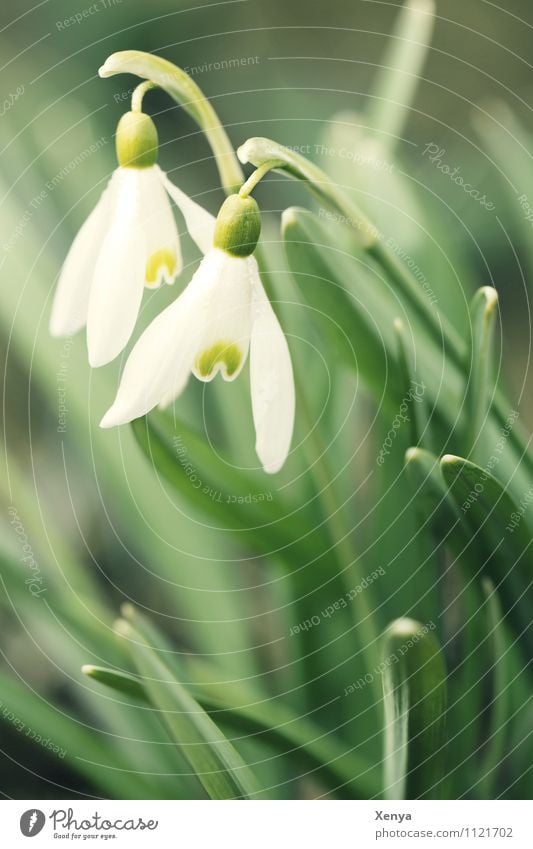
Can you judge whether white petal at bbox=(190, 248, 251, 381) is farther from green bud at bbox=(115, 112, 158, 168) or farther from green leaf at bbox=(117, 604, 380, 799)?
green leaf at bbox=(117, 604, 380, 799)

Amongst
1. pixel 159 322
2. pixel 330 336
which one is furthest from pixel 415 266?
pixel 159 322

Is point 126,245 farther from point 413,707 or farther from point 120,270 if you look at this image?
point 413,707

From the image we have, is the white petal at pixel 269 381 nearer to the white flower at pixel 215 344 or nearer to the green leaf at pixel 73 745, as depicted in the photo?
Result: the white flower at pixel 215 344

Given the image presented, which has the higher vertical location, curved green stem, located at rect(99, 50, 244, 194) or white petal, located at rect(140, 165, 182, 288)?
curved green stem, located at rect(99, 50, 244, 194)

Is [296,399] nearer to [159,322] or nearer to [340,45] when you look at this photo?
[159,322]

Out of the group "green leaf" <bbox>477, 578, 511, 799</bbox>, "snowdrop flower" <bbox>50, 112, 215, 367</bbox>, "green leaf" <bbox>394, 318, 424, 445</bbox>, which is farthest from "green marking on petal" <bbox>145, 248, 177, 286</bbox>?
"green leaf" <bbox>477, 578, 511, 799</bbox>

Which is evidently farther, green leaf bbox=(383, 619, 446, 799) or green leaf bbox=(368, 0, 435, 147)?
green leaf bbox=(368, 0, 435, 147)
